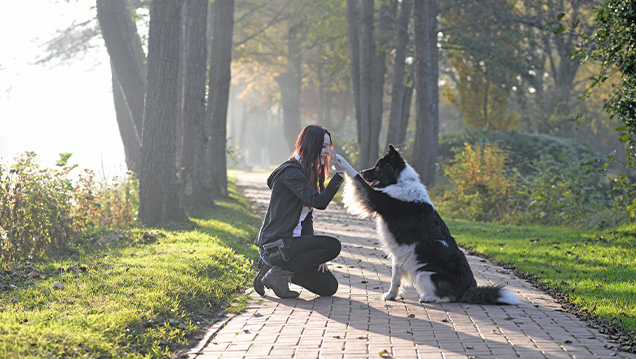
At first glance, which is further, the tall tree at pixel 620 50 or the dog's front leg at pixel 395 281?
the tall tree at pixel 620 50

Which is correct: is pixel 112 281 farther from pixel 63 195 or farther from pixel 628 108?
pixel 628 108

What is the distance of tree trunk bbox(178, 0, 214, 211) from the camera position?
1576 cm

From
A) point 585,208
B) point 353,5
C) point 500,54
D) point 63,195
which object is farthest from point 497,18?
point 63,195

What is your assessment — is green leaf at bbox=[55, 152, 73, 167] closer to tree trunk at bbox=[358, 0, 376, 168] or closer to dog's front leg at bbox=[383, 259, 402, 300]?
dog's front leg at bbox=[383, 259, 402, 300]

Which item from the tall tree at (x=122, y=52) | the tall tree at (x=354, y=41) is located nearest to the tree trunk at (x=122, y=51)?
the tall tree at (x=122, y=52)

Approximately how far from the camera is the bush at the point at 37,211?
8.81m

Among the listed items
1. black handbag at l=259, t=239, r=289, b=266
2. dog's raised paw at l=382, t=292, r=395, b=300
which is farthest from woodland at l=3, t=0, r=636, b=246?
black handbag at l=259, t=239, r=289, b=266

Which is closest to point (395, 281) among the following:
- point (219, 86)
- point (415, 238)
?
point (415, 238)

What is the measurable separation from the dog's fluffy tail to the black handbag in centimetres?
210

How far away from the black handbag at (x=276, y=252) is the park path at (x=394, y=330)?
0.50 m

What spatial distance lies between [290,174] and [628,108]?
5375 mm

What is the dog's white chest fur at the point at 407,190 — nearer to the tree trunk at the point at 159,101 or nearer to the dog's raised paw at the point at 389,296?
the dog's raised paw at the point at 389,296

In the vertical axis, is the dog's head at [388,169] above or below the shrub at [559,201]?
above

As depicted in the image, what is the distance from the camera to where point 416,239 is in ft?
22.5
